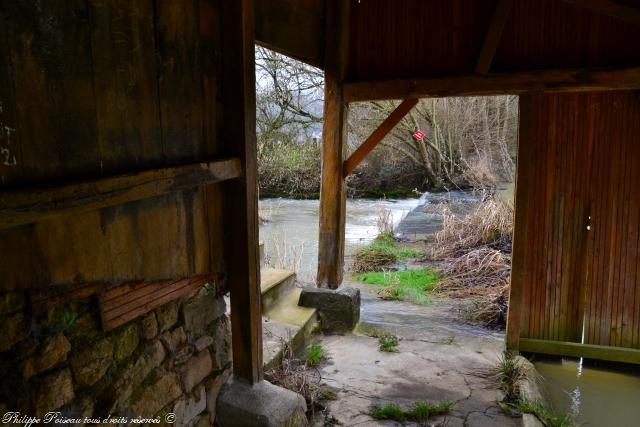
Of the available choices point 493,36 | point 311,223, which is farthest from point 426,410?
point 311,223

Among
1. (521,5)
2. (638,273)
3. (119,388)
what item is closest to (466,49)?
(521,5)

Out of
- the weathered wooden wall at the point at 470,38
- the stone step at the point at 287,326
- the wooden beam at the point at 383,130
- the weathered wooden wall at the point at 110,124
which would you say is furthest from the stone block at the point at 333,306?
the weathered wooden wall at the point at 110,124

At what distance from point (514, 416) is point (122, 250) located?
3215 millimetres

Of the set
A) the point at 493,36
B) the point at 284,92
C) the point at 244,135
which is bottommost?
the point at 244,135

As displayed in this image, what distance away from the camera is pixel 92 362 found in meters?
2.02

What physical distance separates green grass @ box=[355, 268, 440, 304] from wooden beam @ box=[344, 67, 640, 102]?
3246 millimetres

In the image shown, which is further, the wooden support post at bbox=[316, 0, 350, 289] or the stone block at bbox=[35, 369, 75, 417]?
the wooden support post at bbox=[316, 0, 350, 289]

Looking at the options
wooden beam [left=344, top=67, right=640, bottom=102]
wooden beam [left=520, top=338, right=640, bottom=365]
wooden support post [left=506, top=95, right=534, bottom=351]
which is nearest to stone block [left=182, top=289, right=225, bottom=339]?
wooden beam [left=344, top=67, right=640, bottom=102]

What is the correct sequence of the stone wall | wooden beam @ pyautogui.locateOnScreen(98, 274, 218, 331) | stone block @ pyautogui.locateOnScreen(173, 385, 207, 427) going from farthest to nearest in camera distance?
1. stone block @ pyautogui.locateOnScreen(173, 385, 207, 427)
2. wooden beam @ pyautogui.locateOnScreen(98, 274, 218, 331)
3. the stone wall

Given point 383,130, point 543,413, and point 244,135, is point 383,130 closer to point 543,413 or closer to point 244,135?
point 244,135

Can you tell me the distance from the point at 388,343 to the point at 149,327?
315cm

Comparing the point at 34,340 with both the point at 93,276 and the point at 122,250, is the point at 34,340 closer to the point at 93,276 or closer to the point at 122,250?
the point at 93,276

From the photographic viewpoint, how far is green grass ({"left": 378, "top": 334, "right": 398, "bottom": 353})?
16.1 feet

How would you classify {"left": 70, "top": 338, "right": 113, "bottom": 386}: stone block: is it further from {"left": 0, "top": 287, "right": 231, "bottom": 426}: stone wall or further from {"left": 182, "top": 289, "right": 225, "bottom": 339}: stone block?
{"left": 182, "top": 289, "right": 225, "bottom": 339}: stone block
